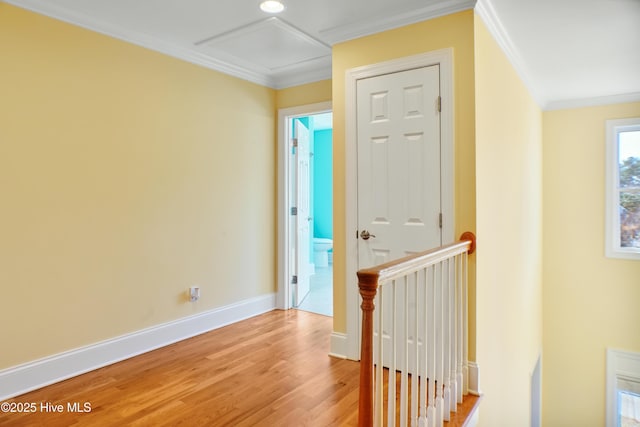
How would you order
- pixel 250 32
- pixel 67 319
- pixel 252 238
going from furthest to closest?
pixel 252 238
pixel 250 32
pixel 67 319

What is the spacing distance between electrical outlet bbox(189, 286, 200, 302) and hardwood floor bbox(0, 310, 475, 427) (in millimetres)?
363

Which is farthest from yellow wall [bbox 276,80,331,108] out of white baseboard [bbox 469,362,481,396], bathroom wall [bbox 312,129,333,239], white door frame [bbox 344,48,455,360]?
bathroom wall [bbox 312,129,333,239]

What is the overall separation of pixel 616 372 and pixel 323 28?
205 inches

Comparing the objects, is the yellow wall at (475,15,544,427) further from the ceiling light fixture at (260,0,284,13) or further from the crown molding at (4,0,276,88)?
the crown molding at (4,0,276,88)

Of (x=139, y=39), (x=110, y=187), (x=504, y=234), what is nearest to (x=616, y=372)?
(x=504, y=234)

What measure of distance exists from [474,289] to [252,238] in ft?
7.43

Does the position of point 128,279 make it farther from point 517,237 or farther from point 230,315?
point 517,237

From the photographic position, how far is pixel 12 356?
2334mm

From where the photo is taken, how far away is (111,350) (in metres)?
2.81

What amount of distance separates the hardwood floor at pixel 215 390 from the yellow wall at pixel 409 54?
0.46m

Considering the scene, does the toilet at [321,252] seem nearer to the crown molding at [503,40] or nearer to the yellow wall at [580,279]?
the yellow wall at [580,279]

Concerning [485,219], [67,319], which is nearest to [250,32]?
[485,219]

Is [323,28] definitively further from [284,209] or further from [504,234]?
[504,234]

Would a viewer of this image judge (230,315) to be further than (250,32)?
Yes
